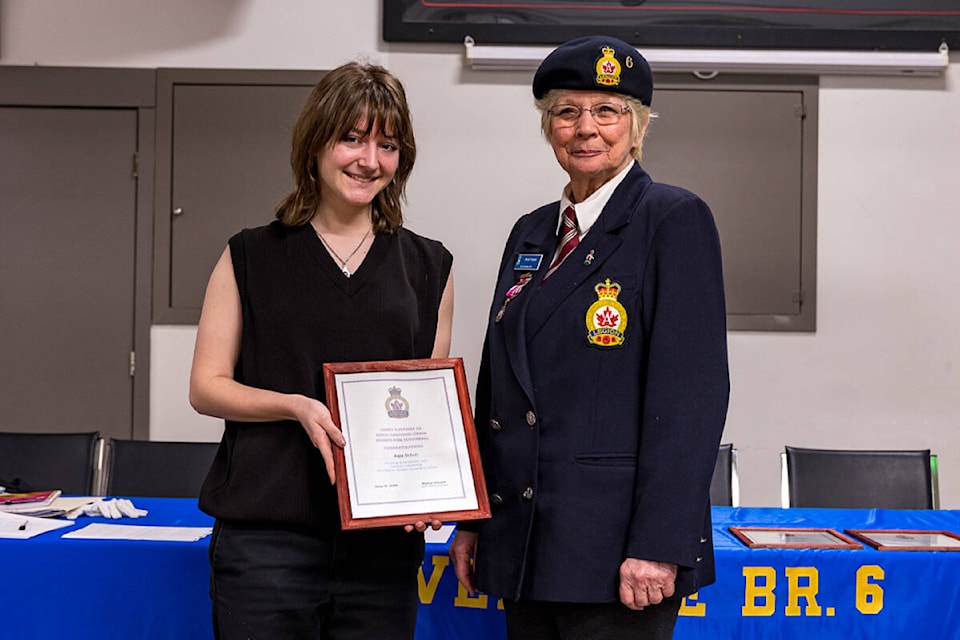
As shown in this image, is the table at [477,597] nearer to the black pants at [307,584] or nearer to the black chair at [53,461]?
the black pants at [307,584]

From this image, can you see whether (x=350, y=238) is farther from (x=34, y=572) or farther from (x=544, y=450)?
(x=34, y=572)

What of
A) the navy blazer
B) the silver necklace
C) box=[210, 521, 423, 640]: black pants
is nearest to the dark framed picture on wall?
the silver necklace

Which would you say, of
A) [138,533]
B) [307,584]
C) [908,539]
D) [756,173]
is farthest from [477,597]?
[756,173]

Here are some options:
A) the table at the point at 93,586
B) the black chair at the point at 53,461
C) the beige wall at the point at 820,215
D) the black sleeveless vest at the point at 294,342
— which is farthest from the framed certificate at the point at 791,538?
the black chair at the point at 53,461

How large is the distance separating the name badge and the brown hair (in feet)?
1.02

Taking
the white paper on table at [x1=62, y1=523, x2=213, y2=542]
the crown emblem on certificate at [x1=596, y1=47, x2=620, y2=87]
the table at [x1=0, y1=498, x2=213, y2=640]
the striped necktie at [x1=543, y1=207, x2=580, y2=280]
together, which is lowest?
the table at [x1=0, y1=498, x2=213, y2=640]

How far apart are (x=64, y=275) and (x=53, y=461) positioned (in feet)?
5.03

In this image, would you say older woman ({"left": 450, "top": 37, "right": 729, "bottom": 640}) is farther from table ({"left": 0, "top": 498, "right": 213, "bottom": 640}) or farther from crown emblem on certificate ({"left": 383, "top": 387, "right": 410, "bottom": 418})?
table ({"left": 0, "top": 498, "right": 213, "bottom": 640})

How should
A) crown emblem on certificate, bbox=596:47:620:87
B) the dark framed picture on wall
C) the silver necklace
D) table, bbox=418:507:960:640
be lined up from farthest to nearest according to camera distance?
the dark framed picture on wall, table, bbox=418:507:960:640, the silver necklace, crown emblem on certificate, bbox=596:47:620:87

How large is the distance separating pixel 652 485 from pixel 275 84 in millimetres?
3682

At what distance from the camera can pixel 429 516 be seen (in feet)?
5.30

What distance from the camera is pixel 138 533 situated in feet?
8.17

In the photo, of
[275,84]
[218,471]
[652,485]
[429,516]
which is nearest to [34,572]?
[218,471]

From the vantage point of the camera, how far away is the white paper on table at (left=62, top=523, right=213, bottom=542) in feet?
7.93
